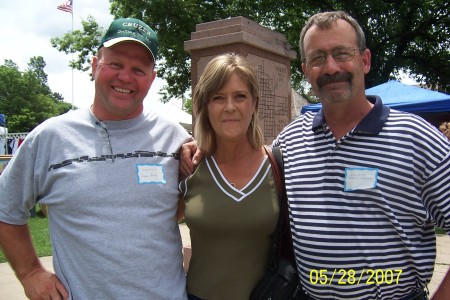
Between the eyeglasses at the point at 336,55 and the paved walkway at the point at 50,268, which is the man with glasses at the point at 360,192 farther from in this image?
the paved walkway at the point at 50,268

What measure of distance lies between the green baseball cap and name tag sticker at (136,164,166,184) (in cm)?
63

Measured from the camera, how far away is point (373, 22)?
Result: 45.4 ft

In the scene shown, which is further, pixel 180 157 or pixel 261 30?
pixel 261 30

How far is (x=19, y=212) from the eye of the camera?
75.9 inches

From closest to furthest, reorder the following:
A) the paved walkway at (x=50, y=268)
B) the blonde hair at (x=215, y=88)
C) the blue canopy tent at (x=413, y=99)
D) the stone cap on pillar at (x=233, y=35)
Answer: the blonde hair at (x=215, y=88) → the paved walkway at (x=50, y=268) → the stone cap on pillar at (x=233, y=35) → the blue canopy tent at (x=413, y=99)

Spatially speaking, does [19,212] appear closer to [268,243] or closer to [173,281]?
[173,281]

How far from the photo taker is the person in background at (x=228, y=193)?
1990 millimetres

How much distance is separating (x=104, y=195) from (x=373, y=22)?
1428cm

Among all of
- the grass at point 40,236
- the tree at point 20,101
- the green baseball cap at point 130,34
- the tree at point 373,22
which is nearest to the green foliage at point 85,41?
the tree at point 373,22

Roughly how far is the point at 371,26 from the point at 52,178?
1434cm

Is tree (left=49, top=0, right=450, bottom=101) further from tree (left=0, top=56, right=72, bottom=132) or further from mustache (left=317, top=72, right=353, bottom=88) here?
tree (left=0, top=56, right=72, bottom=132)

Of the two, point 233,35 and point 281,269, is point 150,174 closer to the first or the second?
point 281,269

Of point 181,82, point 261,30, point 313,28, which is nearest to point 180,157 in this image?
point 313,28
